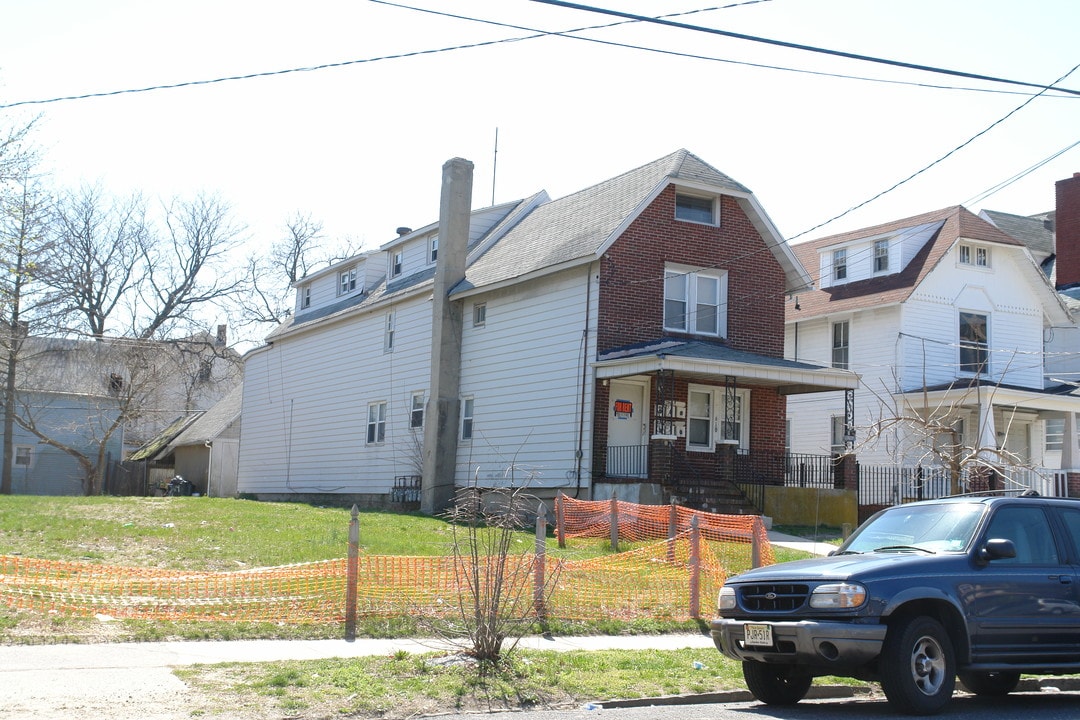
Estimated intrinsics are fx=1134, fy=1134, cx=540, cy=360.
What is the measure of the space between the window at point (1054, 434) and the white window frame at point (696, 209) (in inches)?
552

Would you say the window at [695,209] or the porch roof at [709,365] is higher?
the window at [695,209]

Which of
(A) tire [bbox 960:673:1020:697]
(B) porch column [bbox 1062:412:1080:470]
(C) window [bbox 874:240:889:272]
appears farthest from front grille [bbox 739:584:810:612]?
(C) window [bbox 874:240:889:272]

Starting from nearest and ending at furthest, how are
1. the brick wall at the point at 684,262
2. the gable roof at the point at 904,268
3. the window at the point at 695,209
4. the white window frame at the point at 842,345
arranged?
1. the brick wall at the point at 684,262
2. the window at the point at 695,209
3. the gable roof at the point at 904,268
4. the white window frame at the point at 842,345

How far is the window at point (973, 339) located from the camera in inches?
1268

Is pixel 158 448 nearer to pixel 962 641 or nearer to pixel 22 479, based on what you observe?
pixel 22 479

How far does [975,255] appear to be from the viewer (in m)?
32.7

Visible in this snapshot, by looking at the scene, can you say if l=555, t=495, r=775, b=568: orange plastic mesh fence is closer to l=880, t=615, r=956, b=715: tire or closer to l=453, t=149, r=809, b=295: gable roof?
l=880, t=615, r=956, b=715: tire

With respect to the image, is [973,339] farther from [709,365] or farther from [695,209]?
[709,365]

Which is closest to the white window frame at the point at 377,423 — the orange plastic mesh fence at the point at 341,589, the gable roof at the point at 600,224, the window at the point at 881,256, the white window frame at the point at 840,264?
the gable roof at the point at 600,224

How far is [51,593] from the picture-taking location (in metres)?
11.6

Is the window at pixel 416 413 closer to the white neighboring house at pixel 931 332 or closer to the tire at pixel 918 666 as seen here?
the white neighboring house at pixel 931 332

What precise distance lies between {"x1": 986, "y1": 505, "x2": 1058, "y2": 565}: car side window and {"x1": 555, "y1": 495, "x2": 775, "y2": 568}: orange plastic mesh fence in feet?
17.8

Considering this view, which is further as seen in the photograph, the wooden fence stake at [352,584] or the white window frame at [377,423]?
the white window frame at [377,423]

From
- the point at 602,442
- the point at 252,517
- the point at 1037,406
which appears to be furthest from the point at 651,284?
the point at 1037,406
